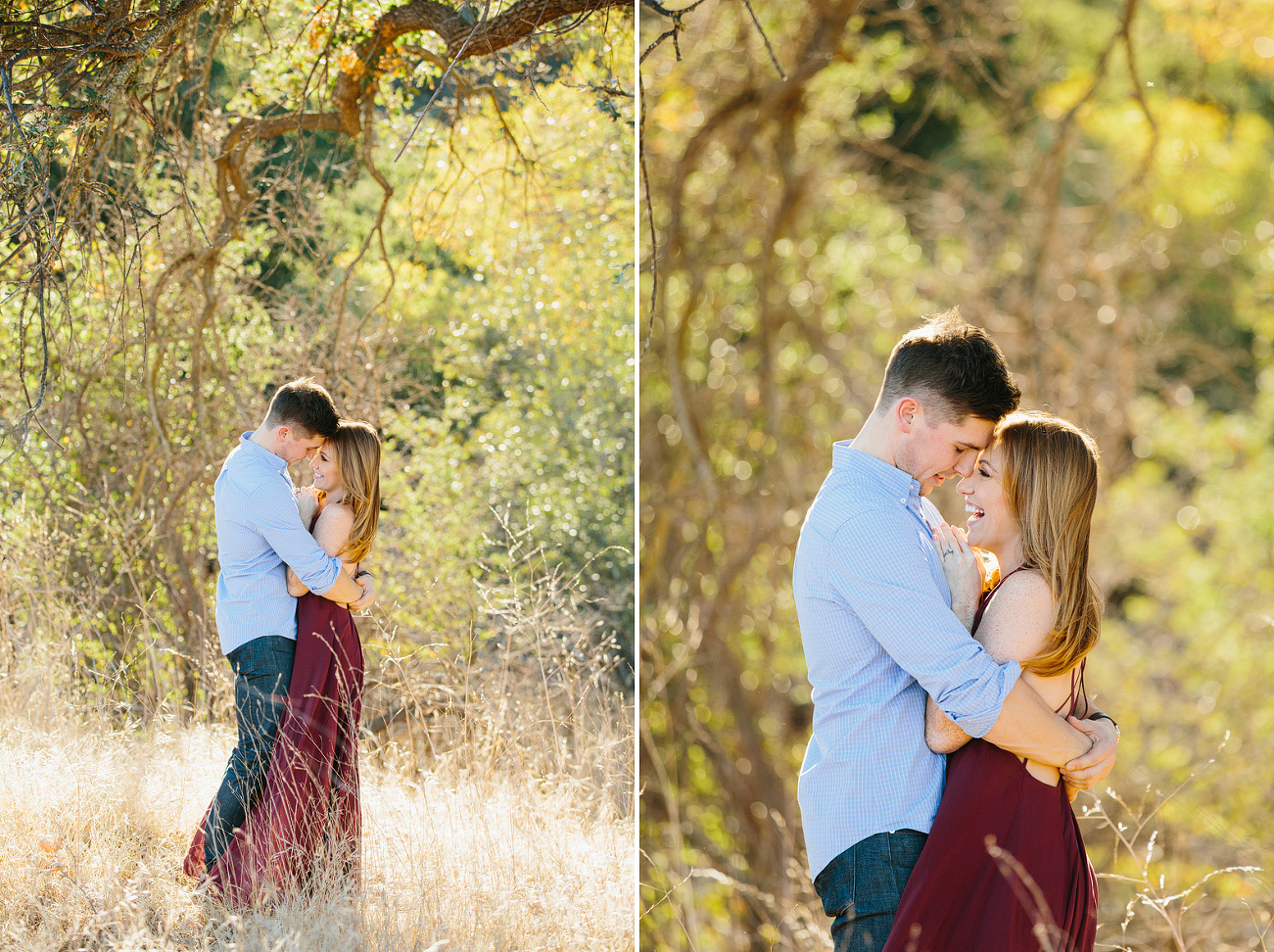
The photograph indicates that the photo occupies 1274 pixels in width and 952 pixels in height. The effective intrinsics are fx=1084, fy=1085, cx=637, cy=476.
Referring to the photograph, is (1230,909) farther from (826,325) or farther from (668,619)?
(826,325)

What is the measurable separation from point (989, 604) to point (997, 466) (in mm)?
235

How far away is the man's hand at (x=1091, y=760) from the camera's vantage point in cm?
174

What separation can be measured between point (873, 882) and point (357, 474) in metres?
1.79

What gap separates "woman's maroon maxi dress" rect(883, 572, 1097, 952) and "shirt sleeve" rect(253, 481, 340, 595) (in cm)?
171

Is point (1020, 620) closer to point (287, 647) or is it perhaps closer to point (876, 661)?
point (876, 661)

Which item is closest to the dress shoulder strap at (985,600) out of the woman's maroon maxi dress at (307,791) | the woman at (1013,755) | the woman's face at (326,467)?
the woman at (1013,755)

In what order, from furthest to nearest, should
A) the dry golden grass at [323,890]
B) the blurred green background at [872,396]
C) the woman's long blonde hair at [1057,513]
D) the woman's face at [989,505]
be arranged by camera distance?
the blurred green background at [872,396]
the dry golden grass at [323,890]
the woman's face at [989,505]
the woman's long blonde hair at [1057,513]

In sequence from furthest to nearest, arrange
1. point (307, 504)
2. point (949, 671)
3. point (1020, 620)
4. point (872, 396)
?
point (872, 396) < point (307, 504) < point (1020, 620) < point (949, 671)

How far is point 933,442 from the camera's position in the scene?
1.82 meters

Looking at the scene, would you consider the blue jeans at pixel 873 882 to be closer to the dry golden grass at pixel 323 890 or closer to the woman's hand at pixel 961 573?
the woman's hand at pixel 961 573

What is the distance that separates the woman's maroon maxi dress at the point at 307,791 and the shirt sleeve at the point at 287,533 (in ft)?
0.54

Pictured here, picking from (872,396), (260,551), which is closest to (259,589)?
(260,551)

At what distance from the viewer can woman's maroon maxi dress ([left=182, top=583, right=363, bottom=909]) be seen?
2793 millimetres

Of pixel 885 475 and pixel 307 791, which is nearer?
pixel 885 475
